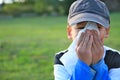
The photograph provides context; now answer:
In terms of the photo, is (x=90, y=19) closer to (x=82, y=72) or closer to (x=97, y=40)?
(x=97, y=40)

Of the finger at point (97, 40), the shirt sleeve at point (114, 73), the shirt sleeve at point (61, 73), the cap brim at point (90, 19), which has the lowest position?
the shirt sleeve at point (114, 73)

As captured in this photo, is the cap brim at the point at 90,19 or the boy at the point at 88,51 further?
the cap brim at the point at 90,19

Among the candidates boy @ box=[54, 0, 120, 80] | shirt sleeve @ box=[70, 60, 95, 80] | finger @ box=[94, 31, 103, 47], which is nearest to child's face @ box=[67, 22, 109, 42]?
boy @ box=[54, 0, 120, 80]

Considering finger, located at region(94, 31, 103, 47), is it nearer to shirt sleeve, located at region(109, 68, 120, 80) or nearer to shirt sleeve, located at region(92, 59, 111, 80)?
shirt sleeve, located at region(92, 59, 111, 80)

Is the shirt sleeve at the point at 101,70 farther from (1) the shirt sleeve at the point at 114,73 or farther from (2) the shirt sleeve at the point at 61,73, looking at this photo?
(2) the shirt sleeve at the point at 61,73

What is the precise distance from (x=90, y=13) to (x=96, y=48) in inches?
11.1

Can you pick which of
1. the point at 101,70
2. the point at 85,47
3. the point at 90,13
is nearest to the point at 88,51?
the point at 85,47

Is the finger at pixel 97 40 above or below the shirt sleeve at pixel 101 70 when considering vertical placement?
above

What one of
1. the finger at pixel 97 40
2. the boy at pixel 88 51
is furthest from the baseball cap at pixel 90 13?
the finger at pixel 97 40

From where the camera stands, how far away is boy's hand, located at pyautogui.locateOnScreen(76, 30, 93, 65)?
238 centimetres

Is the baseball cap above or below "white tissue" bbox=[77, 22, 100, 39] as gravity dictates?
above

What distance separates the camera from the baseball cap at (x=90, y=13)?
8.40 feet

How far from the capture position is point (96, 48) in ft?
7.89

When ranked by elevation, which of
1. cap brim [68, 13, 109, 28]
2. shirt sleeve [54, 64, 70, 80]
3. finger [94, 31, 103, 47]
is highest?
cap brim [68, 13, 109, 28]
